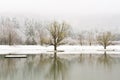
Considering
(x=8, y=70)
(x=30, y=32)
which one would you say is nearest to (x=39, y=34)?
(x=30, y=32)

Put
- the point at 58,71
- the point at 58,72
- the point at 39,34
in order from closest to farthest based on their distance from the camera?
the point at 58,72, the point at 58,71, the point at 39,34

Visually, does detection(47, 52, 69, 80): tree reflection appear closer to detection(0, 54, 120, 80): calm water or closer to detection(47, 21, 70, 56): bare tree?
detection(0, 54, 120, 80): calm water

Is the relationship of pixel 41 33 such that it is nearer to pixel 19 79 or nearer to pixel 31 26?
pixel 31 26

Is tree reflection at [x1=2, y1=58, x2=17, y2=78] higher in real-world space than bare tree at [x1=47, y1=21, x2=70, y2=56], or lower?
lower

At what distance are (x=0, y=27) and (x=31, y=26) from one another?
36.8 ft

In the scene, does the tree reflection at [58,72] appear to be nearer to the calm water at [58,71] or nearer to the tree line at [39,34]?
the calm water at [58,71]

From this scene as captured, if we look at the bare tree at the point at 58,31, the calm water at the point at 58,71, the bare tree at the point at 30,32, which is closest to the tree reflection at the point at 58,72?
the calm water at the point at 58,71

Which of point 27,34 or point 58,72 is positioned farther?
point 27,34

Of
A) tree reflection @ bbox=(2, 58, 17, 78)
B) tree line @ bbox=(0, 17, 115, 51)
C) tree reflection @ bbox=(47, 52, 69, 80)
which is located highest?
tree line @ bbox=(0, 17, 115, 51)

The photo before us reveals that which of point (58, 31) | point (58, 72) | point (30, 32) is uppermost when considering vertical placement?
point (30, 32)

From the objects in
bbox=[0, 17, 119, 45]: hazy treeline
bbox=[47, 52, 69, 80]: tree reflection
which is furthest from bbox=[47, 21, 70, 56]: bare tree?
bbox=[47, 52, 69, 80]: tree reflection

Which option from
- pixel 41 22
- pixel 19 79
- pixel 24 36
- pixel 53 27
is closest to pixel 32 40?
pixel 24 36

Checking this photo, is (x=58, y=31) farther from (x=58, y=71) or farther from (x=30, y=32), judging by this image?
(x=30, y=32)

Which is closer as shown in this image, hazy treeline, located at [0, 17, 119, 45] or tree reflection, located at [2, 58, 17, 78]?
tree reflection, located at [2, 58, 17, 78]
